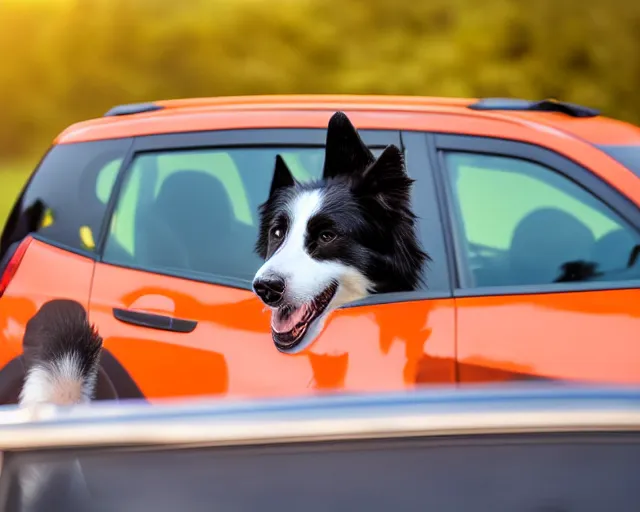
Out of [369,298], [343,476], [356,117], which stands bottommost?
[343,476]

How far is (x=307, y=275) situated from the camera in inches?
87.6

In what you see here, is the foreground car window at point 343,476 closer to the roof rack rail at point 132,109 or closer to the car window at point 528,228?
the car window at point 528,228

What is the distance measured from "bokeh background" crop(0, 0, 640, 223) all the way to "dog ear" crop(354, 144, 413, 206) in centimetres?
68

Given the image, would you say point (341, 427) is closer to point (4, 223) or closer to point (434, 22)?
point (4, 223)

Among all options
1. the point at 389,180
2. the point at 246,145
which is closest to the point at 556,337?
the point at 389,180

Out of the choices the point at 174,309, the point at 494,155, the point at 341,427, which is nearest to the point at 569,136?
the point at 494,155

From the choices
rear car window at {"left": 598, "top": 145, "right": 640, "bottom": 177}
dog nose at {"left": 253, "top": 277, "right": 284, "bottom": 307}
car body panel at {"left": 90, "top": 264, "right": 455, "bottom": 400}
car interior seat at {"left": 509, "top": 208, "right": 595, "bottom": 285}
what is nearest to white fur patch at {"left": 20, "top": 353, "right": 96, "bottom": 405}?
car body panel at {"left": 90, "top": 264, "right": 455, "bottom": 400}

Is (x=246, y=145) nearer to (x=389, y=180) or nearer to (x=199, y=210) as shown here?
(x=199, y=210)

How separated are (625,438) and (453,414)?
248 mm

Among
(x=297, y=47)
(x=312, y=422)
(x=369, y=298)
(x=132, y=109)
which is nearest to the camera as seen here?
(x=312, y=422)

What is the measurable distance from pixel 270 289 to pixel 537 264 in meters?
0.71

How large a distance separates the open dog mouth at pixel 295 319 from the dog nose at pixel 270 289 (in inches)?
1.1

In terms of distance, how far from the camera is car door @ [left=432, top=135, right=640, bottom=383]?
211 centimetres

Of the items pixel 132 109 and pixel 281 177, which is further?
pixel 132 109
